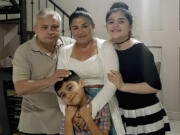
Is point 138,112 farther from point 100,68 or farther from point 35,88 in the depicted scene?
point 35,88

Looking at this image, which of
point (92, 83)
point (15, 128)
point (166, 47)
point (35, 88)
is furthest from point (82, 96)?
point (166, 47)

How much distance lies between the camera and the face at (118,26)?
1.46 m

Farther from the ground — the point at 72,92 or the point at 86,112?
the point at 72,92

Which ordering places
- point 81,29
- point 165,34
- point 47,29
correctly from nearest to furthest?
point 81,29, point 47,29, point 165,34

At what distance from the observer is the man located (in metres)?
1.60

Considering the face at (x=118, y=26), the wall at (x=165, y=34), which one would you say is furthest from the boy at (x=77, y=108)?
the wall at (x=165, y=34)

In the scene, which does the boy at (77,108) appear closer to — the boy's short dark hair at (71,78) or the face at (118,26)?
the boy's short dark hair at (71,78)

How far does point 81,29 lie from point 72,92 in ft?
1.16

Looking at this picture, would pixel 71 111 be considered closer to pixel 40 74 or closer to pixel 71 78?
pixel 71 78

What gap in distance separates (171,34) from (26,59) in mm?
2359

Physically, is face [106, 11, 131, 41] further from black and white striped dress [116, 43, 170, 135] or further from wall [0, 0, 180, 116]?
wall [0, 0, 180, 116]

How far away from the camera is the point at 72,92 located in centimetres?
135

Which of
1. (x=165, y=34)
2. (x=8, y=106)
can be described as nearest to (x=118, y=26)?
(x=8, y=106)

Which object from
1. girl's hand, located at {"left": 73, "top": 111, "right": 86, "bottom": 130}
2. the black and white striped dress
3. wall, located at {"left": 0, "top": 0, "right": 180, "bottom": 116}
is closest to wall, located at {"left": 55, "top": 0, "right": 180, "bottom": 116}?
wall, located at {"left": 0, "top": 0, "right": 180, "bottom": 116}
